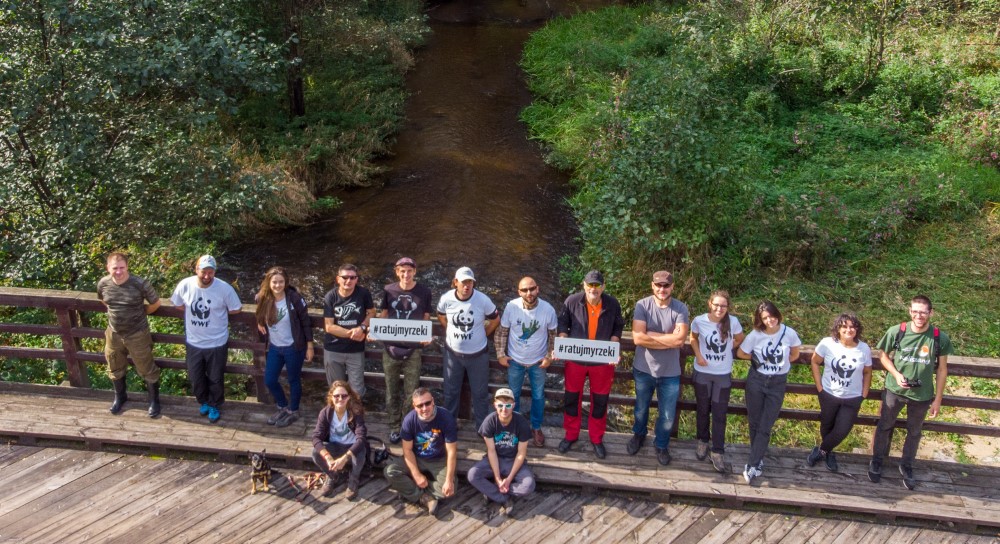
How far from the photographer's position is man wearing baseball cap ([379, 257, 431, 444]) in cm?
652

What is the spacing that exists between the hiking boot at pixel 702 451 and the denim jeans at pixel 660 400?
0.29 metres

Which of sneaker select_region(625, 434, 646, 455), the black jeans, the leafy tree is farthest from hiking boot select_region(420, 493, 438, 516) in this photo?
the leafy tree

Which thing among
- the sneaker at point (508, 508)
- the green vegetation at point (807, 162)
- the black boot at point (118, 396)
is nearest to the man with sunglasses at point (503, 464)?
the sneaker at point (508, 508)

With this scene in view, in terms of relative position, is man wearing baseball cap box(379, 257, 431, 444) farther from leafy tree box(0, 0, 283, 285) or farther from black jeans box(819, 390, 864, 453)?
leafy tree box(0, 0, 283, 285)

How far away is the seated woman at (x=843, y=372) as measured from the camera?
239 inches

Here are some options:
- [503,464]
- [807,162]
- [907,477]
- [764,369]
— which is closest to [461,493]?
[503,464]

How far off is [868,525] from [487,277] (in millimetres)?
7617

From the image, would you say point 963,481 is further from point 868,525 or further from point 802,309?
point 802,309

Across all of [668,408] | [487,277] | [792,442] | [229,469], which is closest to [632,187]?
[487,277]

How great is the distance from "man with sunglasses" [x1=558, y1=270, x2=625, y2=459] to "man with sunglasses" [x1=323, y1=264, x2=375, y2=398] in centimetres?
174

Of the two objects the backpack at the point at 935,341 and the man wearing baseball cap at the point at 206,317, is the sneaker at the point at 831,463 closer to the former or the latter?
the backpack at the point at 935,341

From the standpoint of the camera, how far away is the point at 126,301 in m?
6.59

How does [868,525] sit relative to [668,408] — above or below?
below

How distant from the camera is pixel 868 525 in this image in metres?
6.02
